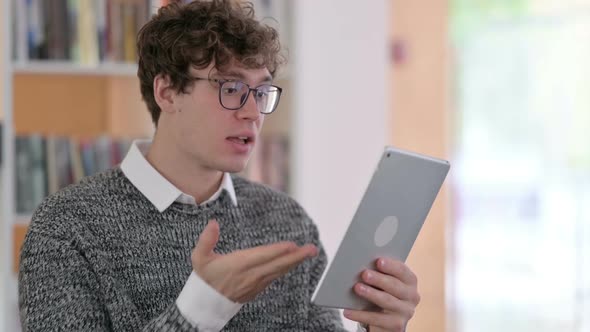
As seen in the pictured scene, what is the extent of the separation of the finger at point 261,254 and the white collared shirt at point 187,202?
0.25ft

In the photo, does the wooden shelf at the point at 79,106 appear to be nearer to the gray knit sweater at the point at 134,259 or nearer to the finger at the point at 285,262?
the gray knit sweater at the point at 134,259

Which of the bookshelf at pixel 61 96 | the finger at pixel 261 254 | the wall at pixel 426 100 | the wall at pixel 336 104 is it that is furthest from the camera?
the wall at pixel 426 100

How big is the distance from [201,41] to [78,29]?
1410mm

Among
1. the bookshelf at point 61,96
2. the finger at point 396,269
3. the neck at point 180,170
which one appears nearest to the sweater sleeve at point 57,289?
the neck at point 180,170

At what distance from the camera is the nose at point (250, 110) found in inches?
60.9

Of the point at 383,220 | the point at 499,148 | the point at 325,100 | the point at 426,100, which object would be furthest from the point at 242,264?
the point at 499,148

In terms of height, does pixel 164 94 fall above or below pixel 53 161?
above

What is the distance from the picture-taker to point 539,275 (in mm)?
5660

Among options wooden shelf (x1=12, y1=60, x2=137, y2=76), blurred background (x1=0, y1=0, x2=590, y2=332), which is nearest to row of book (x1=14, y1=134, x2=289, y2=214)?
wooden shelf (x1=12, y1=60, x2=137, y2=76)

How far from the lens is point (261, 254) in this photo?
1209 mm

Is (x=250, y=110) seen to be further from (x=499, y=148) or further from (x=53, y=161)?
(x=499, y=148)

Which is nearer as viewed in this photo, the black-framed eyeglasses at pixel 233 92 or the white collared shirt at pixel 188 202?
the white collared shirt at pixel 188 202

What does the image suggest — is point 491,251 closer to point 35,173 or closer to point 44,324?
point 35,173

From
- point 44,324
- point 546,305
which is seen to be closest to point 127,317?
point 44,324
